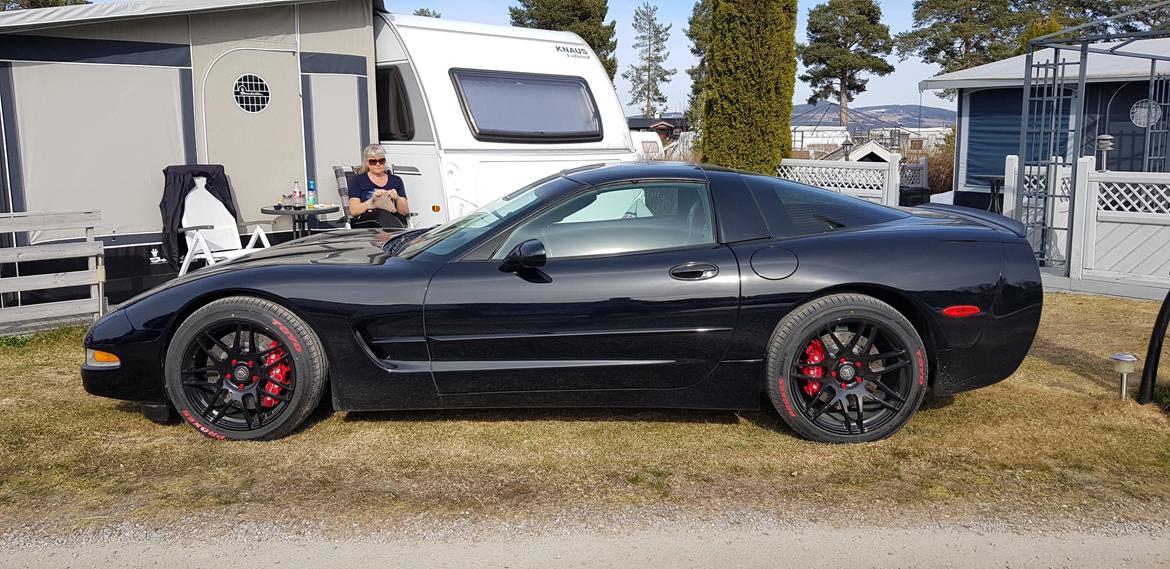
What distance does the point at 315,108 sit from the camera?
8.93m

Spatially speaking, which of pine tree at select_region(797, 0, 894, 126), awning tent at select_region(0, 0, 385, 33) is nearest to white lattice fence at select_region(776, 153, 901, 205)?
awning tent at select_region(0, 0, 385, 33)

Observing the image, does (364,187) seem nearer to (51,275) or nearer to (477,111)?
(477,111)

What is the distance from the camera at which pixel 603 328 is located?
445cm

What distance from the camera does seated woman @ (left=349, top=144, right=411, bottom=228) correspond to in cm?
849

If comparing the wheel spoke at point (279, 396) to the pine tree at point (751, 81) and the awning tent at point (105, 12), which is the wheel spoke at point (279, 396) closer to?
the awning tent at point (105, 12)

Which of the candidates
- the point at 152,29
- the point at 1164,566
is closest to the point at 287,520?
the point at 1164,566

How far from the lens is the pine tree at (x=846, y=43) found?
55.6m

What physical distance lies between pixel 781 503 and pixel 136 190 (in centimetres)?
617

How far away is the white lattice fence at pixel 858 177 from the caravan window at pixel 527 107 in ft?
12.8

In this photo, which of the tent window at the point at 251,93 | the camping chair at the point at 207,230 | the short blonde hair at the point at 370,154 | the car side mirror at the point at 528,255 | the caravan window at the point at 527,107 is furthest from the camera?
the caravan window at the point at 527,107

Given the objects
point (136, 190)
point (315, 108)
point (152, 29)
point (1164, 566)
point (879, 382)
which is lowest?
point (1164, 566)

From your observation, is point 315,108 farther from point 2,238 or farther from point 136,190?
point 2,238

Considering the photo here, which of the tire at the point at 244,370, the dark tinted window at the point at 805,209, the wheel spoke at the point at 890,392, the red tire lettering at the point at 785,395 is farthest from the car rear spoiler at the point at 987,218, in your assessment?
the tire at the point at 244,370

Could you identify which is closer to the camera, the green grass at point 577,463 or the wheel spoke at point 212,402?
the green grass at point 577,463
